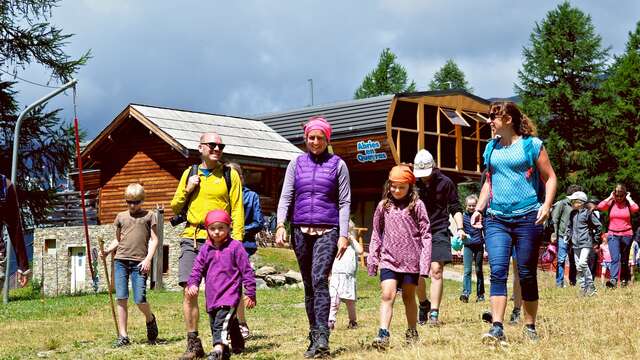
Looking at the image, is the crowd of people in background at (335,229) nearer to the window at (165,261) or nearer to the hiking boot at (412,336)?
the hiking boot at (412,336)

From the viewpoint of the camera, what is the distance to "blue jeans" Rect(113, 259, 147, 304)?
10.5 metres

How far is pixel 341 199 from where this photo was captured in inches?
335

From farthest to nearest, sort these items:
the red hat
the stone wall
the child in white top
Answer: the stone wall → the child in white top → the red hat

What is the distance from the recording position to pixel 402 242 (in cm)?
862

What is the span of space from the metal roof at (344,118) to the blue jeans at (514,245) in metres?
30.0

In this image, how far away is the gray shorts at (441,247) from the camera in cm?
1081

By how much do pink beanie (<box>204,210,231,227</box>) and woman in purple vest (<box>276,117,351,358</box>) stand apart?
50 centimetres

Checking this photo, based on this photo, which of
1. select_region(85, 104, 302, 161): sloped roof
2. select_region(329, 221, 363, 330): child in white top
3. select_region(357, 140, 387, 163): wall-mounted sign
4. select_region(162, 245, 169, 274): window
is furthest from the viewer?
select_region(357, 140, 387, 163): wall-mounted sign

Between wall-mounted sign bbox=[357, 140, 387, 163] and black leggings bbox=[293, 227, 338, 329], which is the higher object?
wall-mounted sign bbox=[357, 140, 387, 163]

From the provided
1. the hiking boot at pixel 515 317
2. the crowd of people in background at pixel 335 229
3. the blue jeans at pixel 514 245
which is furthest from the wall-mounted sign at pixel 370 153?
the blue jeans at pixel 514 245

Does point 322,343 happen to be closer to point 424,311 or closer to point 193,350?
point 193,350

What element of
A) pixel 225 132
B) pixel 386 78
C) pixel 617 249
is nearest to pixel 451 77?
pixel 386 78

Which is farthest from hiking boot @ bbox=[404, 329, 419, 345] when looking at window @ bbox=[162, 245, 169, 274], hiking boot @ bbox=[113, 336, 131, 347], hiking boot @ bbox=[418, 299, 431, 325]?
window @ bbox=[162, 245, 169, 274]

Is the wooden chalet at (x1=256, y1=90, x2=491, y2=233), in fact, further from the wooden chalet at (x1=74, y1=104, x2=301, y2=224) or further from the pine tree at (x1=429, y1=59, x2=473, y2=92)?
the pine tree at (x1=429, y1=59, x2=473, y2=92)
